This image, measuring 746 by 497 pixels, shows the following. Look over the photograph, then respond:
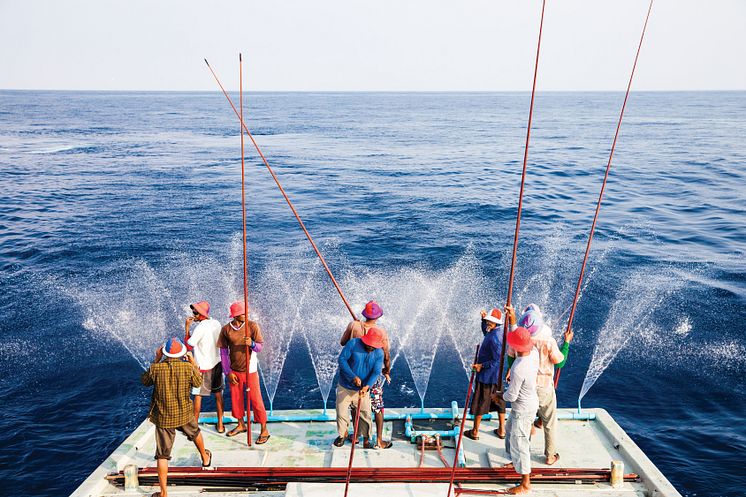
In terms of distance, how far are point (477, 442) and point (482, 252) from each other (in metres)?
12.3

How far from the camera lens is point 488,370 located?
254 inches

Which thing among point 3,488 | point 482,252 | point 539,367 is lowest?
point 3,488

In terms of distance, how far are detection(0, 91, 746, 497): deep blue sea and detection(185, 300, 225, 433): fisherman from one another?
324 cm

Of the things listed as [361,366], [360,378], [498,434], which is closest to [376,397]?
[360,378]

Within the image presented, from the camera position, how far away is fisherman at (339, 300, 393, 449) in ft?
20.0

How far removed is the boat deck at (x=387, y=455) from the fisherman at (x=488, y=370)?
1.44ft

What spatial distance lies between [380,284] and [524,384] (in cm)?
981

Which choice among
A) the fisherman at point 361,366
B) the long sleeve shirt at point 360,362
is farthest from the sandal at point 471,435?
the long sleeve shirt at point 360,362

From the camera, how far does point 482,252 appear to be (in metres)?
18.5

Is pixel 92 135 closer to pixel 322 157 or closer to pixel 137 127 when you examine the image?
pixel 137 127

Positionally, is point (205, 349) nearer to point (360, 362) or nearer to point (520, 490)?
point (360, 362)

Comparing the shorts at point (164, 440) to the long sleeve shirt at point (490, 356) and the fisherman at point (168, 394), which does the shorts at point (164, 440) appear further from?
the long sleeve shirt at point (490, 356)

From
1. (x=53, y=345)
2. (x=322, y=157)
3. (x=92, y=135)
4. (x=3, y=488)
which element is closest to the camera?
(x=3, y=488)

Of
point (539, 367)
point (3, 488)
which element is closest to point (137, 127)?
point (3, 488)
